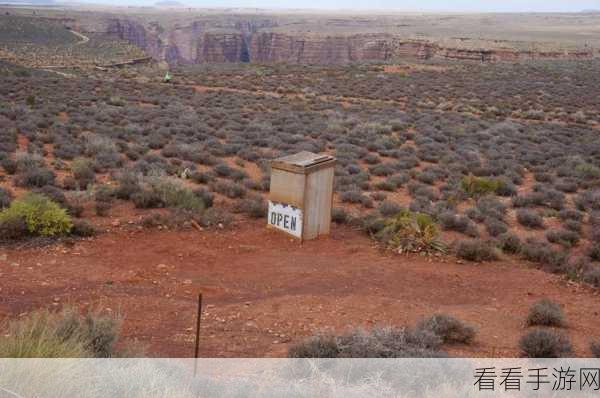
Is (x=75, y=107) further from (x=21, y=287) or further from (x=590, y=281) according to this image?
(x=590, y=281)

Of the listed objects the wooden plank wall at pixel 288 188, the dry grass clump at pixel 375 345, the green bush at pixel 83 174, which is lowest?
the green bush at pixel 83 174

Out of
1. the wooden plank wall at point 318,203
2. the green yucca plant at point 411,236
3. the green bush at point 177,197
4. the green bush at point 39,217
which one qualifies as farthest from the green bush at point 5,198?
the green yucca plant at point 411,236

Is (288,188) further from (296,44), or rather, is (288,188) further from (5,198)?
(296,44)

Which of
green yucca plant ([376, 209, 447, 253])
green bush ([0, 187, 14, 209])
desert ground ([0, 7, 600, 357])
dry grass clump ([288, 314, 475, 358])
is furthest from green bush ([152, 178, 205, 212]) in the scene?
dry grass clump ([288, 314, 475, 358])

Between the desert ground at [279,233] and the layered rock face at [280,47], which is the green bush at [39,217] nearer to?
the desert ground at [279,233]

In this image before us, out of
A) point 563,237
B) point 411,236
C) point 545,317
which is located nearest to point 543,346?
point 545,317

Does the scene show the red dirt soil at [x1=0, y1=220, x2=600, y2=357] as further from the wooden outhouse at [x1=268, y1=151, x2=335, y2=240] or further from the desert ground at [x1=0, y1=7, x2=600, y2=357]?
the wooden outhouse at [x1=268, y1=151, x2=335, y2=240]

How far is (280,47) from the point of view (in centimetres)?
10106

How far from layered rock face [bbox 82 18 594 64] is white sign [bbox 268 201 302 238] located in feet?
197

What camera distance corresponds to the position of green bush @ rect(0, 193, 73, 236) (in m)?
9.06

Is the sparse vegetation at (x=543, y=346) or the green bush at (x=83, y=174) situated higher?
the sparse vegetation at (x=543, y=346)

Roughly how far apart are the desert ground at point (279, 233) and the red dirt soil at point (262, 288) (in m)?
0.03

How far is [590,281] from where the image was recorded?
905 centimetres

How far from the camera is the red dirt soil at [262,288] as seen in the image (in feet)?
21.6
